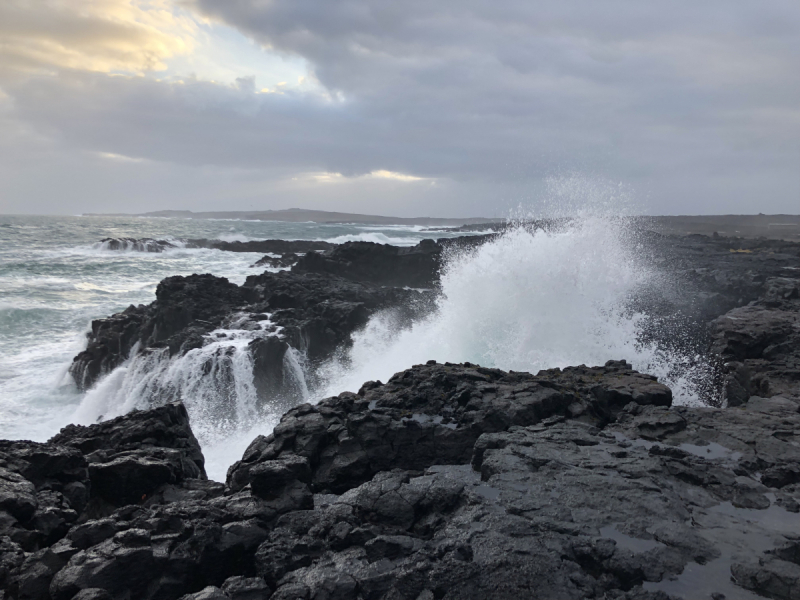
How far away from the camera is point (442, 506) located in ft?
13.8

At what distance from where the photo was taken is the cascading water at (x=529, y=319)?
1074 centimetres

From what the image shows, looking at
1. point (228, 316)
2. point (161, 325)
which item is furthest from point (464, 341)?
point (161, 325)

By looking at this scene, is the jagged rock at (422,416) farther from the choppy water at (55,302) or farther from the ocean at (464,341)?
the choppy water at (55,302)

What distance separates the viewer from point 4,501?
13.6 ft

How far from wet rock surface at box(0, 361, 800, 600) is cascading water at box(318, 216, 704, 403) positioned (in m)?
4.35

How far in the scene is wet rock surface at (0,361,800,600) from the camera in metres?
3.41

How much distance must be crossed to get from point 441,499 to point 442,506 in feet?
0.22

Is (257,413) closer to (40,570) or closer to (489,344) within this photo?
(489,344)


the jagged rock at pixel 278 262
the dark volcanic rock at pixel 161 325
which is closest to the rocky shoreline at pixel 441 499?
the dark volcanic rock at pixel 161 325

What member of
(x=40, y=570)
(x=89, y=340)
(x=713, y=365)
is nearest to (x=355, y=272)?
(x=89, y=340)

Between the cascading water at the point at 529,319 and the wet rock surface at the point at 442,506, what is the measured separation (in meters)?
4.35

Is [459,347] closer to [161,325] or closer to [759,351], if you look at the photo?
[759,351]

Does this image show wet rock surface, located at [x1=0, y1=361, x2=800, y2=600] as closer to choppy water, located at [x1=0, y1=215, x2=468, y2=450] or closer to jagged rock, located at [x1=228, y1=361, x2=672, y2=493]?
jagged rock, located at [x1=228, y1=361, x2=672, y2=493]

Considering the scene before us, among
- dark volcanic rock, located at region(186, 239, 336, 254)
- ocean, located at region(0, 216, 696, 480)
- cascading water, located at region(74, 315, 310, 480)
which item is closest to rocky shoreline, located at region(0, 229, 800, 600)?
ocean, located at region(0, 216, 696, 480)
